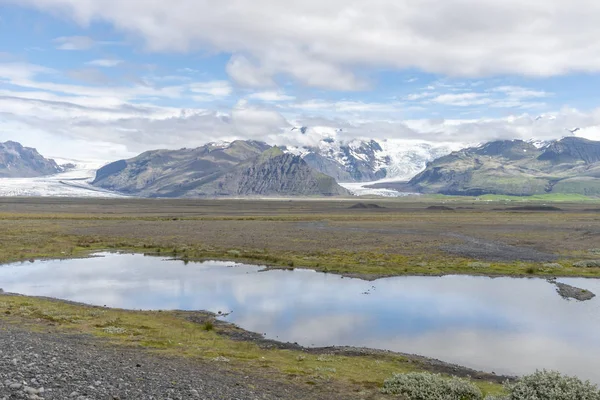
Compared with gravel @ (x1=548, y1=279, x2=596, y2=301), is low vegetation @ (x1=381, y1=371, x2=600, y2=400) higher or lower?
higher

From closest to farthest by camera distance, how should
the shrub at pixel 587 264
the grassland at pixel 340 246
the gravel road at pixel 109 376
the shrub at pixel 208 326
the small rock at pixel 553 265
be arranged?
the gravel road at pixel 109 376
the shrub at pixel 208 326
the small rock at pixel 553 265
the grassland at pixel 340 246
the shrub at pixel 587 264

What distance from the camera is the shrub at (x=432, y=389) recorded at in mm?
20688

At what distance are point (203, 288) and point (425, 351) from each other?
27350 millimetres

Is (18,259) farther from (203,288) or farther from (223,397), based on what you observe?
(223,397)

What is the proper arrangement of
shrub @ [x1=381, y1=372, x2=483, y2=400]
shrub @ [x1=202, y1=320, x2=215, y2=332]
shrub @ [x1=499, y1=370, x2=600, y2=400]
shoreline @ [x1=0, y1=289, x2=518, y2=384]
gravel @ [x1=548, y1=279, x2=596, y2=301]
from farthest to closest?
gravel @ [x1=548, y1=279, x2=596, y2=301]
shrub @ [x1=202, y1=320, x2=215, y2=332]
shoreline @ [x1=0, y1=289, x2=518, y2=384]
shrub @ [x1=381, y1=372, x2=483, y2=400]
shrub @ [x1=499, y1=370, x2=600, y2=400]

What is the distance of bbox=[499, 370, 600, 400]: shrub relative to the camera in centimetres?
1839

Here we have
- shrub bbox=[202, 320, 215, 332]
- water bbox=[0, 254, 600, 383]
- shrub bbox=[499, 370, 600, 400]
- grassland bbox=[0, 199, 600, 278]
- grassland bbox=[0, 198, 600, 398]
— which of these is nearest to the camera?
shrub bbox=[499, 370, 600, 400]

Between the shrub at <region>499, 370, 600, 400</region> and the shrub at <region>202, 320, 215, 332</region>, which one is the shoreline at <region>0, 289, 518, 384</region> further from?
the shrub at <region>499, 370, 600, 400</region>

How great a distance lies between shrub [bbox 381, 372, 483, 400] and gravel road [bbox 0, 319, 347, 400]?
2.94 meters

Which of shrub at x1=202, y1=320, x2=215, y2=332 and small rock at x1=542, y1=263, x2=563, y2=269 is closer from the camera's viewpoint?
shrub at x1=202, y1=320, x2=215, y2=332

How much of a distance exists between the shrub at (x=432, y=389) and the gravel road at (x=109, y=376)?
2939 millimetres

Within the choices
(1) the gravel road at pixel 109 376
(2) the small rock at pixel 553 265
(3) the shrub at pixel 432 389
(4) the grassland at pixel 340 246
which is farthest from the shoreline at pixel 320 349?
(2) the small rock at pixel 553 265

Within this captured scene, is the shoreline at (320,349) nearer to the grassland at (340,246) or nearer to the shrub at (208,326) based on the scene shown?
the shrub at (208,326)

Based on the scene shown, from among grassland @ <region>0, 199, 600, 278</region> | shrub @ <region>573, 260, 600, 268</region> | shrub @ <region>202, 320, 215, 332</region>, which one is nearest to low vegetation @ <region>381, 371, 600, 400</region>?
shrub @ <region>202, 320, 215, 332</region>
